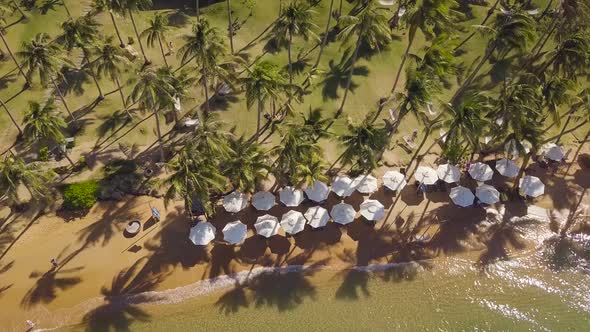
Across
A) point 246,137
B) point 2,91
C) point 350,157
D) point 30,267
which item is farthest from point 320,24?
point 30,267

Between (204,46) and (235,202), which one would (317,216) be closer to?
(235,202)

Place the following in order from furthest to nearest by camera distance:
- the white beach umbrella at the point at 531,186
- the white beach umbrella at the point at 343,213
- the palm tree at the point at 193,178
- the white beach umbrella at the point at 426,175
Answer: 1. the white beach umbrella at the point at 531,186
2. the white beach umbrella at the point at 426,175
3. the white beach umbrella at the point at 343,213
4. the palm tree at the point at 193,178

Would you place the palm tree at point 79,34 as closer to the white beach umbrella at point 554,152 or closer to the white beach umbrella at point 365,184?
the white beach umbrella at point 365,184

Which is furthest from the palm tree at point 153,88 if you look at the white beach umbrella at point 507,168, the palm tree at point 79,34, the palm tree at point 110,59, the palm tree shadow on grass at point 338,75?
the white beach umbrella at point 507,168

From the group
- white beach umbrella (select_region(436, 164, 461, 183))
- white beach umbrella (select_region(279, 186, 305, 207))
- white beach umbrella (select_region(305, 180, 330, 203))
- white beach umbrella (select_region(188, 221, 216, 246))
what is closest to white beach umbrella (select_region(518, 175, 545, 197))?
white beach umbrella (select_region(436, 164, 461, 183))

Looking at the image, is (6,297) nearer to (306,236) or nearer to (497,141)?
(306,236)

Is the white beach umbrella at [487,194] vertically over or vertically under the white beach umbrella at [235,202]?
under

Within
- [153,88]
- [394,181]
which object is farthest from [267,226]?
[153,88]
